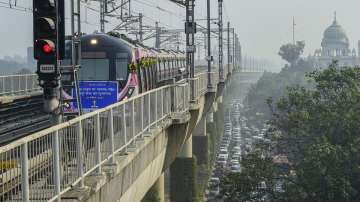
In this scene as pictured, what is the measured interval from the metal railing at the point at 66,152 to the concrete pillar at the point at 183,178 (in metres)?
26.8

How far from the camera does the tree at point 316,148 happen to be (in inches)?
1004

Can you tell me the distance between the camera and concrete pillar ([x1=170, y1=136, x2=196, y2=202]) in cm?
3916

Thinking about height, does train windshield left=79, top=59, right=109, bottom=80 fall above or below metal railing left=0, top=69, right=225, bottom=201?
above

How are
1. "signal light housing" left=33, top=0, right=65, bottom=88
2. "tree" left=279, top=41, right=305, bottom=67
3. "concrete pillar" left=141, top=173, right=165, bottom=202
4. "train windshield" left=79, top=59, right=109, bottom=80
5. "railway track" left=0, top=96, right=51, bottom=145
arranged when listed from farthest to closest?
"tree" left=279, top=41, right=305, bottom=67, "concrete pillar" left=141, top=173, right=165, bottom=202, "train windshield" left=79, top=59, right=109, bottom=80, "railway track" left=0, top=96, right=51, bottom=145, "signal light housing" left=33, top=0, right=65, bottom=88

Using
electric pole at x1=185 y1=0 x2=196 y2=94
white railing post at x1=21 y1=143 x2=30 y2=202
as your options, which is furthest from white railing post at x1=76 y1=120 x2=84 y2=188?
electric pole at x1=185 y1=0 x2=196 y2=94

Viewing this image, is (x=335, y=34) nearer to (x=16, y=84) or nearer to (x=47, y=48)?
(x=16, y=84)

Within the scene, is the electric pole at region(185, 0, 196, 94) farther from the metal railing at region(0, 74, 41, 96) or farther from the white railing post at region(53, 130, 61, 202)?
the white railing post at region(53, 130, 61, 202)

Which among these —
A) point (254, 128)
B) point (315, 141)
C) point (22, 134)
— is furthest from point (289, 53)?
point (22, 134)

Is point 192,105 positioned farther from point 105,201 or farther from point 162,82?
point 105,201

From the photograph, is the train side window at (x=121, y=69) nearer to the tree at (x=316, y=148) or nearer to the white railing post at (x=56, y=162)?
the tree at (x=316, y=148)

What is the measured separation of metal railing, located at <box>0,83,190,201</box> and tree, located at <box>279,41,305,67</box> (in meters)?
179

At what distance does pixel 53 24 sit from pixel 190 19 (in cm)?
1499

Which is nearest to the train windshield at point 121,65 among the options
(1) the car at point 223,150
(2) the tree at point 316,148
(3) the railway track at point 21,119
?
(3) the railway track at point 21,119

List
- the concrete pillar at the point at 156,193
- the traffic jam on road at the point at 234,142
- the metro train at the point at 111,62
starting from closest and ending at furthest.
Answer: the metro train at the point at 111,62 → the concrete pillar at the point at 156,193 → the traffic jam on road at the point at 234,142
